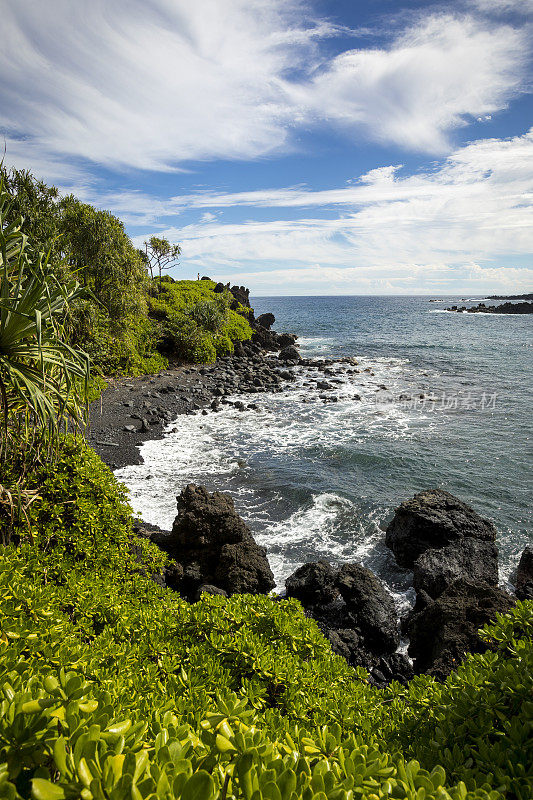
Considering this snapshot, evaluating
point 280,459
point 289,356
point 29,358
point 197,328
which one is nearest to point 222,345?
point 197,328

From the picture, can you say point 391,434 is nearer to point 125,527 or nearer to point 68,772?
point 125,527

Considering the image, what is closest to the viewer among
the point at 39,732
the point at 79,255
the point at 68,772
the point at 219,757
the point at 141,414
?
the point at 68,772

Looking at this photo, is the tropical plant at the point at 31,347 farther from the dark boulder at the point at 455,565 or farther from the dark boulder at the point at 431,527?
the dark boulder at the point at 431,527

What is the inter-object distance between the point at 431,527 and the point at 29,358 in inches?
480

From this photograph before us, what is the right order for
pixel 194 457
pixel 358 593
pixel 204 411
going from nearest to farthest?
pixel 358 593 < pixel 194 457 < pixel 204 411

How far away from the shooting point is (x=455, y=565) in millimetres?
12000

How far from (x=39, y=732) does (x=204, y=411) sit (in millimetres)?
24792

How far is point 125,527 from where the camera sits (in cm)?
679

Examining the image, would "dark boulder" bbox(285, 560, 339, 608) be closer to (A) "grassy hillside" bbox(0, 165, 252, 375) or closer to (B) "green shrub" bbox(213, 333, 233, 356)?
(A) "grassy hillside" bbox(0, 165, 252, 375)

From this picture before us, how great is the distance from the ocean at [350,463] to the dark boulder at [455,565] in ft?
2.43

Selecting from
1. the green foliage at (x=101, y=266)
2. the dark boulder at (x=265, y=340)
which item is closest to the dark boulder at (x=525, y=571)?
the green foliage at (x=101, y=266)

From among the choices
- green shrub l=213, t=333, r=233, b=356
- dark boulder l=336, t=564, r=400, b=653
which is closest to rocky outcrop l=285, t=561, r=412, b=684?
Answer: dark boulder l=336, t=564, r=400, b=653

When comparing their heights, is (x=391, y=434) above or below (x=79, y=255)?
below

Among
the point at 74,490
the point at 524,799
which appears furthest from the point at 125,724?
the point at 74,490
